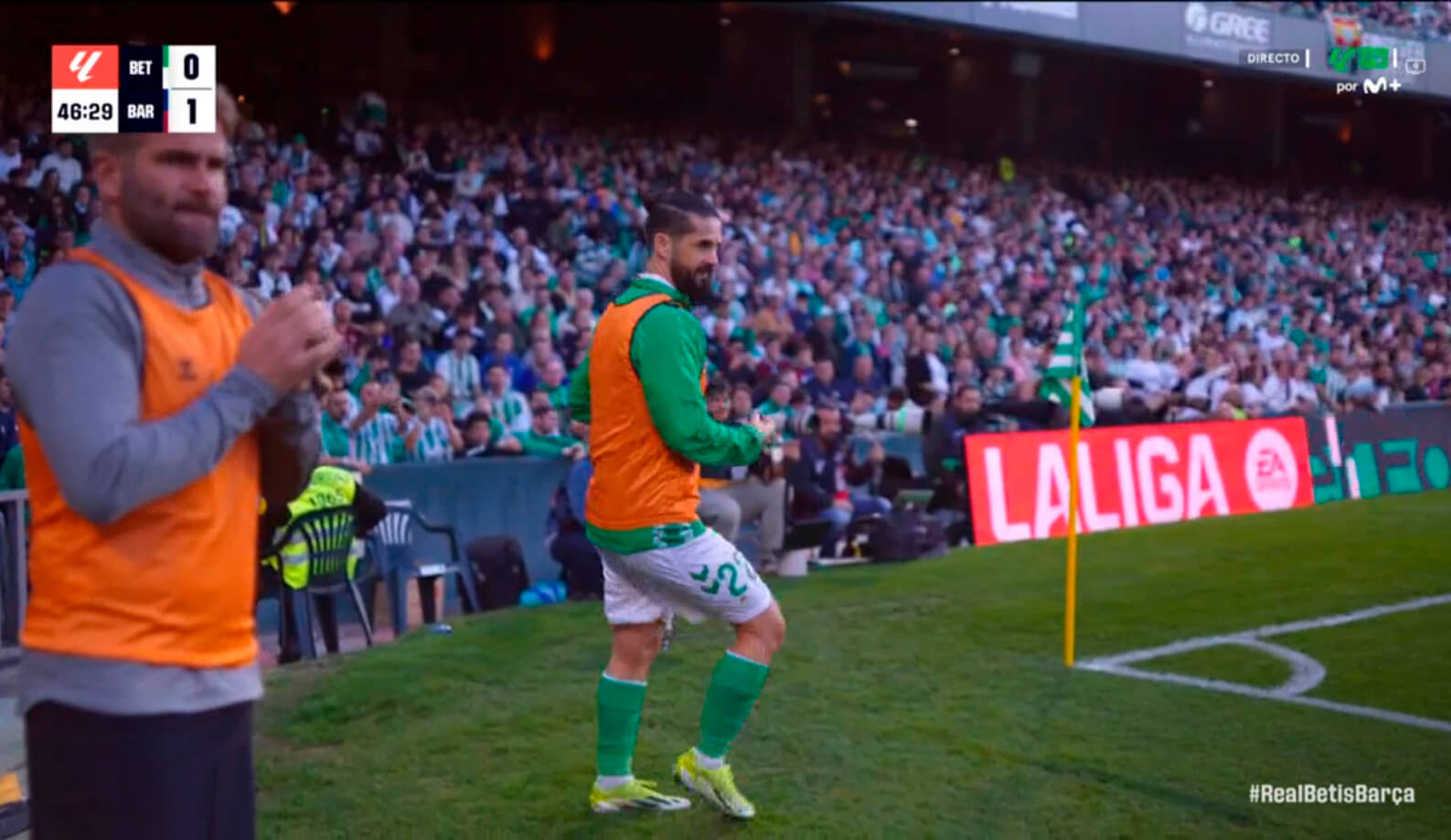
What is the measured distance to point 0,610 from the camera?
25.1ft

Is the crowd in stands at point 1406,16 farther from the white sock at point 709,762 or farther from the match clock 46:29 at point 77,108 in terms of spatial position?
the match clock 46:29 at point 77,108

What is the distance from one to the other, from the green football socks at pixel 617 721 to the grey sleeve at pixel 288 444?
8.73 feet

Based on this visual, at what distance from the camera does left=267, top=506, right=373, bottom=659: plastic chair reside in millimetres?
8555

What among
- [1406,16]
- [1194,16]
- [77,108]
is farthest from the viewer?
[1194,16]

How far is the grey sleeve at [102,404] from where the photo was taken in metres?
2.23

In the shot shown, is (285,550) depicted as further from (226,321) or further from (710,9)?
(710,9)

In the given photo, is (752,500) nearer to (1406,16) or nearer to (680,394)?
(1406,16)

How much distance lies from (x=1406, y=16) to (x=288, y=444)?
9540mm

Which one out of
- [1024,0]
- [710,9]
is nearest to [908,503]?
[1024,0]

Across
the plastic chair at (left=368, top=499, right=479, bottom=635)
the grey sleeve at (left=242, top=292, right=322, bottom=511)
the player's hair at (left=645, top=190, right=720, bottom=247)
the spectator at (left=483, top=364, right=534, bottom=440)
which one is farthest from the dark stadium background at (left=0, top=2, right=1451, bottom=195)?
the grey sleeve at (left=242, top=292, right=322, bottom=511)

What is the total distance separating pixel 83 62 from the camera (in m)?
13.0

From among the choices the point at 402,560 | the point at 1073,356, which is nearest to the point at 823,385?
the point at 402,560

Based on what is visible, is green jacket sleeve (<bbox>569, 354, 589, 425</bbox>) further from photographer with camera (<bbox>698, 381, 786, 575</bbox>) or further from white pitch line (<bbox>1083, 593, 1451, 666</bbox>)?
photographer with camera (<bbox>698, 381, 786, 575</bbox>)

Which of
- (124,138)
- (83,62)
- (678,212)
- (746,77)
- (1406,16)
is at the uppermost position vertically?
(746,77)
